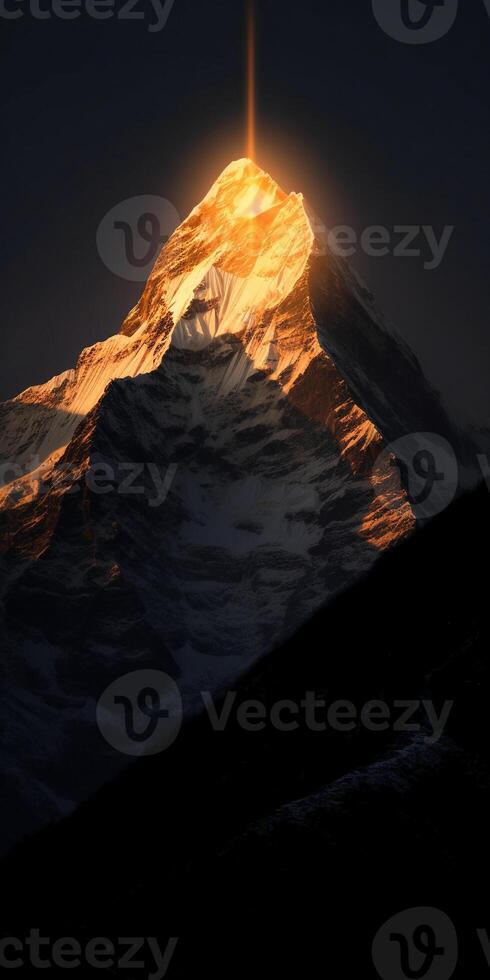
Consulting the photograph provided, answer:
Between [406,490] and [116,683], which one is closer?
[116,683]

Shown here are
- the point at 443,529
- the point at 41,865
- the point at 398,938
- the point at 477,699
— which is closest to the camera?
the point at 398,938

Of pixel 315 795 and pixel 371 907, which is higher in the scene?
pixel 315 795

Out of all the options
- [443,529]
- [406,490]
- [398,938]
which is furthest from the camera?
[406,490]

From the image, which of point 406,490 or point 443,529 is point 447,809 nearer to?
point 443,529

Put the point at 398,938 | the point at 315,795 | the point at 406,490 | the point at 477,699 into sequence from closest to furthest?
the point at 398,938 → the point at 315,795 → the point at 477,699 → the point at 406,490

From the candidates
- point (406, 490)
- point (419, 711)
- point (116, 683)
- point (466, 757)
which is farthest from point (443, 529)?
point (406, 490)

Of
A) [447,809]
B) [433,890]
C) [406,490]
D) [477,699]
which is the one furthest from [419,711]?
[406,490]

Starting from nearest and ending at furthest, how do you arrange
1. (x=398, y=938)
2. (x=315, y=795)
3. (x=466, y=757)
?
1. (x=398, y=938)
2. (x=315, y=795)
3. (x=466, y=757)

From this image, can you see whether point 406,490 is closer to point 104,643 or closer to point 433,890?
point 104,643

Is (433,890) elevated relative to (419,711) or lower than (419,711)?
lower
